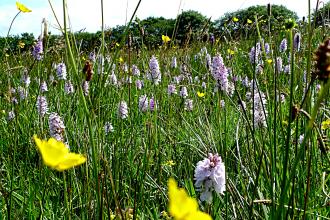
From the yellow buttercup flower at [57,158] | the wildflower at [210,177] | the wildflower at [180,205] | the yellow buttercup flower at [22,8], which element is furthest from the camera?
the yellow buttercup flower at [22,8]

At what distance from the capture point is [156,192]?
1710mm

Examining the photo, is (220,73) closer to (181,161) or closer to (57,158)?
(181,161)

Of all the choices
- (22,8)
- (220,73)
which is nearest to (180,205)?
(22,8)

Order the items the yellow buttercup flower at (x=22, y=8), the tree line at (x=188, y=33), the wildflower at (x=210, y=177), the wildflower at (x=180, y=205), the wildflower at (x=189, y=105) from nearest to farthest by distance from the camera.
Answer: the wildflower at (x=180, y=205) < the wildflower at (x=210, y=177) < the yellow buttercup flower at (x=22, y=8) < the tree line at (x=188, y=33) < the wildflower at (x=189, y=105)

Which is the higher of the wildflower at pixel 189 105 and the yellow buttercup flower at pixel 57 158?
the yellow buttercup flower at pixel 57 158

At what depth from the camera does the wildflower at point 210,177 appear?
3.18 feet

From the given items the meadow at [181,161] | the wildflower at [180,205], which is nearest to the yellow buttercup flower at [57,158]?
the meadow at [181,161]

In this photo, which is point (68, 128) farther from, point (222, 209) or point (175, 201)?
point (175, 201)

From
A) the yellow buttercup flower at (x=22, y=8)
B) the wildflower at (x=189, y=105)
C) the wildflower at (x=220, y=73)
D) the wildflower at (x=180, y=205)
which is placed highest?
the yellow buttercup flower at (x=22, y=8)

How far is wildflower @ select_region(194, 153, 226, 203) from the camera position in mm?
970

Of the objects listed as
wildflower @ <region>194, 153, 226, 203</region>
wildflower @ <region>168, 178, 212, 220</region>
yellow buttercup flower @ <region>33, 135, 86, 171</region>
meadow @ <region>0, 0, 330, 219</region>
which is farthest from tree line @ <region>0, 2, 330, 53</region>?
wildflower @ <region>168, 178, 212, 220</region>

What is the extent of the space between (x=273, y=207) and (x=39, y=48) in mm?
2101

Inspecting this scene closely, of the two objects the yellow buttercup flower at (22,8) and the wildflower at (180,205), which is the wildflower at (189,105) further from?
the wildflower at (180,205)

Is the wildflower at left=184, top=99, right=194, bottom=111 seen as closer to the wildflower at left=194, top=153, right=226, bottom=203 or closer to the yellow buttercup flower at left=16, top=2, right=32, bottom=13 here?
the yellow buttercup flower at left=16, top=2, right=32, bottom=13
